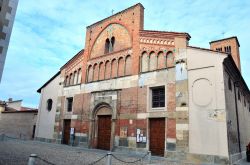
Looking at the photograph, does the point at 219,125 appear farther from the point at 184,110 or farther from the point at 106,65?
the point at 106,65

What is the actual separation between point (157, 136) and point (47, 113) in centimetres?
1395

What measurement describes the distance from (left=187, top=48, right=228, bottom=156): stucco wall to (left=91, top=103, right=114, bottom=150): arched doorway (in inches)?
275

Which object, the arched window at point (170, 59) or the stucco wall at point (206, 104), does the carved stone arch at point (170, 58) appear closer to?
the arched window at point (170, 59)

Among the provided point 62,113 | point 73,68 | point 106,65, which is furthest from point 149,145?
point 73,68

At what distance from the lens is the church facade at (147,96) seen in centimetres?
1282

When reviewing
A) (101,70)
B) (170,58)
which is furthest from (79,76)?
(170,58)

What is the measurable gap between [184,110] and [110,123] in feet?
22.3

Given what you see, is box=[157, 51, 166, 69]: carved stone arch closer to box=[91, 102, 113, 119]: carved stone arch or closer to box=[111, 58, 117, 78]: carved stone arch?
box=[111, 58, 117, 78]: carved stone arch

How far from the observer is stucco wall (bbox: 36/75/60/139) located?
22750mm

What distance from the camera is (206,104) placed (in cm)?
1288

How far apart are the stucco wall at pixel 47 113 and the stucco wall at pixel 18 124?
2.56 m

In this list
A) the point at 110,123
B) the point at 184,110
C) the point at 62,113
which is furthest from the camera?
the point at 62,113

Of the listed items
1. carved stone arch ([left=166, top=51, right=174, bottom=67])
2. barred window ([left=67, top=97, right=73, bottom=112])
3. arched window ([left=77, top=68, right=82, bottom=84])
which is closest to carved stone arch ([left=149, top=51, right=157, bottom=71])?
carved stone arch ([left=166, top=51, right=174, bottom=67])

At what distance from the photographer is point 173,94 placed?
47.7 ft
